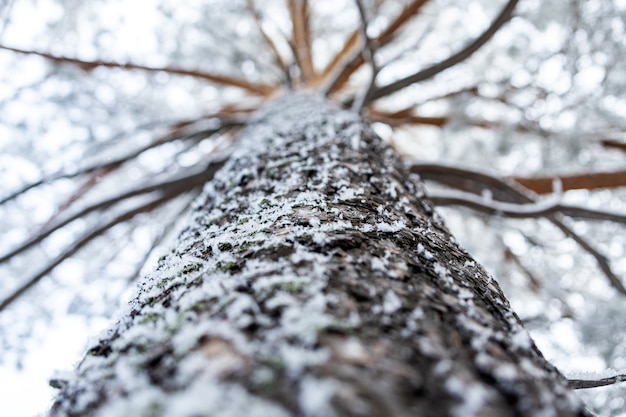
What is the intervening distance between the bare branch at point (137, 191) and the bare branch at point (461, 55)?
1.15 m

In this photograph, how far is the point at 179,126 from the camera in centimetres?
423

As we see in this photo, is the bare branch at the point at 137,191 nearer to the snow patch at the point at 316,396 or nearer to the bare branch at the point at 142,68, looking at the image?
the bare branch at the point at 142,68

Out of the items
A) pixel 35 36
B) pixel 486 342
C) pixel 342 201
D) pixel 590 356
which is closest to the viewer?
pixel 486 342

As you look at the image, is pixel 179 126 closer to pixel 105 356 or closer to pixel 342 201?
pixel 342 201

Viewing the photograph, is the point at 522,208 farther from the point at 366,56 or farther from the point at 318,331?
the point at 318,331

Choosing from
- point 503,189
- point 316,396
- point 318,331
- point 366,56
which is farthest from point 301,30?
point 316,396

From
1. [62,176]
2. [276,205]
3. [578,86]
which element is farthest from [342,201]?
[578,86]

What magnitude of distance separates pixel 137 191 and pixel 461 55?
1849 millimetres

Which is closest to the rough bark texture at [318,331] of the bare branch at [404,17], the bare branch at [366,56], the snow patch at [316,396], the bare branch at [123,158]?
the snow patch at [316,396]

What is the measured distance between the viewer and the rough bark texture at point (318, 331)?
53 cm

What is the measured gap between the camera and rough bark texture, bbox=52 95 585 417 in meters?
0.53

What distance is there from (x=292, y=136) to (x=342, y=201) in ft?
2.49

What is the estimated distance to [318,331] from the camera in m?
0.60

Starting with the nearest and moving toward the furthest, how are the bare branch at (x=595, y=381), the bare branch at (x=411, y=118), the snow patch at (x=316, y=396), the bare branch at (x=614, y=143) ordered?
1. the snow patch at (x=316, y=396)
2. the bare branch at (x=595, y=381)
3. the bare branch at (x=614, y=143)
4. the bare branch at (x=411, y=118)
